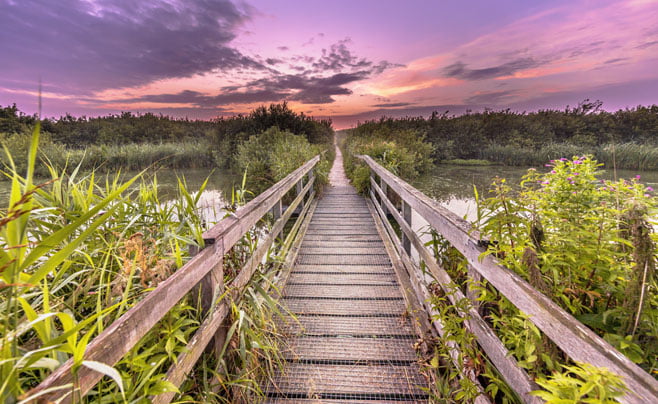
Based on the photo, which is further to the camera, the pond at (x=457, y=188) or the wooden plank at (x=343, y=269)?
the pond at (x=457, y=188)

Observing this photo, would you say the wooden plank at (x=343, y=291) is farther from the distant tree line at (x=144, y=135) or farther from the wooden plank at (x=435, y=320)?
the distant tree line at (x=144, y=135)

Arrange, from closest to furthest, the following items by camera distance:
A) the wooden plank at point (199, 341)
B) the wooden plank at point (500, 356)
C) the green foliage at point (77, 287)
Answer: the green foliage at point (77, 287)
the wooden plank at point (500, 356)
the wooden plank at point (199, 341)

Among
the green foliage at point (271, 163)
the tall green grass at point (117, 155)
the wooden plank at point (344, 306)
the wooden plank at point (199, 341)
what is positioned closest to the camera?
the wooden plank at point (199, 341)

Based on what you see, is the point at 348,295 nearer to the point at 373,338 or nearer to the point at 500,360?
the point at 373,338

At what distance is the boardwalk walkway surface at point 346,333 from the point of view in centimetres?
188

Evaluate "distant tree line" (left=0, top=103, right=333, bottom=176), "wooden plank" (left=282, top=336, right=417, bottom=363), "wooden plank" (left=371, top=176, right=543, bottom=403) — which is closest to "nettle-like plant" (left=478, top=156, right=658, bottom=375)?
"wooden plank" (left=371, top=176, right=543, bottom=403)

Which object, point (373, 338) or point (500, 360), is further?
point (373, 338)

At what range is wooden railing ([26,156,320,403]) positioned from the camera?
74 cm

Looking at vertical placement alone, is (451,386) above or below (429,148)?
below

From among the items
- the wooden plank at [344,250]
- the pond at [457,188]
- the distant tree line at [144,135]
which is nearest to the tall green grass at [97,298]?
the wooden plank at [344,250]

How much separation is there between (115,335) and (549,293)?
156 cm

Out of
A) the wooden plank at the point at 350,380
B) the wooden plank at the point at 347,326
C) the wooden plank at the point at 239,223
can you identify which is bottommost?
the wooden plank at the point at 350,380

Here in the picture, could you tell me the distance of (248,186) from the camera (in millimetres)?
10633

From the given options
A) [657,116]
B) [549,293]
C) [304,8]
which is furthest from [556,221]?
[657,116]
